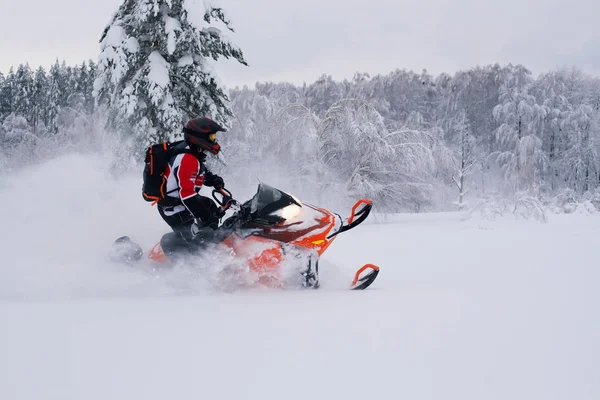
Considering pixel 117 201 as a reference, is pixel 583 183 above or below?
below

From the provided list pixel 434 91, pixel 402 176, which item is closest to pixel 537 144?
pixel 434 91

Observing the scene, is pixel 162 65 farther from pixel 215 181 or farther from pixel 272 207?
pixel 272 207

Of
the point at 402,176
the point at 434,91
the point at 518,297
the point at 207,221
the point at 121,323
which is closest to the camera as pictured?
the point at 121,323

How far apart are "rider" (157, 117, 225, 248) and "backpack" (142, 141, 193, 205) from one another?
0.16 feet

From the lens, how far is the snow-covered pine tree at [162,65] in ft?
47.0

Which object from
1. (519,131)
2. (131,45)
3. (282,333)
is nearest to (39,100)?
(131,45)

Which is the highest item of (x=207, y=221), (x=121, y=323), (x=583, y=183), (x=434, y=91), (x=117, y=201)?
(x=434, y=91)

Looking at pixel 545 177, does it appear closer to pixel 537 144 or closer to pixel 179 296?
pixel 537 144

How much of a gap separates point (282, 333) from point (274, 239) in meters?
2.07

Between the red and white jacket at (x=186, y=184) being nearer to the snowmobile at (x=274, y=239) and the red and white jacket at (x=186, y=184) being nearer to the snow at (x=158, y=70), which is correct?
the snowmobile at (x=274, y=239)

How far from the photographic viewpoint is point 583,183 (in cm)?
4416

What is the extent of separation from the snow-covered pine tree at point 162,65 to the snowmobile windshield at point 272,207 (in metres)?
10.8

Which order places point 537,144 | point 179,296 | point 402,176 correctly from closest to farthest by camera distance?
point 179,296 → point 402,176 → point 537,144

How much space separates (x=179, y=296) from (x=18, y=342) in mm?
1779
